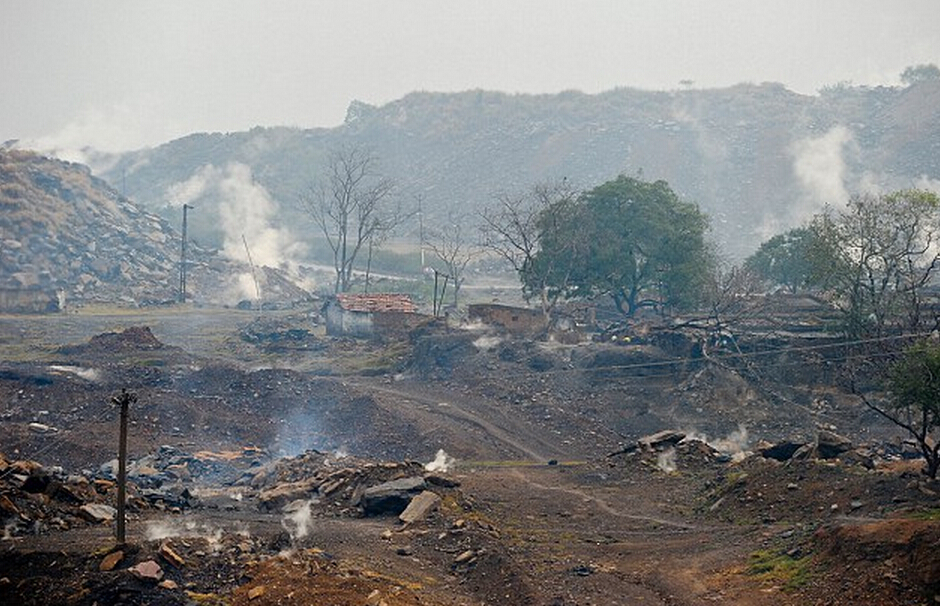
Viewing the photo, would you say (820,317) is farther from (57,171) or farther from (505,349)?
(57,171)

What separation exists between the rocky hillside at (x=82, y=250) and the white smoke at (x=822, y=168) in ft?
191

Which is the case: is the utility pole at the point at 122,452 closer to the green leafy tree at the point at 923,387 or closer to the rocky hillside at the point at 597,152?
the green leafy tree at the point at 923,387

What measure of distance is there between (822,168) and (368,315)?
7525 centimetres

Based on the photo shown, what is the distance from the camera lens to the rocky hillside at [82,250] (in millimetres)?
66688

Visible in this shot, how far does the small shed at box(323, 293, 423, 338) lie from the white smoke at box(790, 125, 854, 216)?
200ft

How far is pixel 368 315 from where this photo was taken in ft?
181

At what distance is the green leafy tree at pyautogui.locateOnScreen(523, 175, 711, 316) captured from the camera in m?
50.9

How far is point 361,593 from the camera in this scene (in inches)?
640

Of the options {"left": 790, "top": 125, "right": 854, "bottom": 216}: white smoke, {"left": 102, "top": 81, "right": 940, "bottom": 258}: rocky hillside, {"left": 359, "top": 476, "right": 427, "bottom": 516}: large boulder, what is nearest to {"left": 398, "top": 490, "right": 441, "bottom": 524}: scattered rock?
{"left": 359, "top": 476, "right": 427, "bottom": 516}: large boulder

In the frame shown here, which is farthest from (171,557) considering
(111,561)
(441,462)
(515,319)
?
(515,319)

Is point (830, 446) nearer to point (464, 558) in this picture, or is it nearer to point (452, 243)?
point (464, 558)

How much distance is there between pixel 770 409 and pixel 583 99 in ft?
368

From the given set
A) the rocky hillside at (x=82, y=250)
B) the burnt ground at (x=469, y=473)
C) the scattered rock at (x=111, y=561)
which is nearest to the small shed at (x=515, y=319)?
the burnt ground at (x=469, y=473)

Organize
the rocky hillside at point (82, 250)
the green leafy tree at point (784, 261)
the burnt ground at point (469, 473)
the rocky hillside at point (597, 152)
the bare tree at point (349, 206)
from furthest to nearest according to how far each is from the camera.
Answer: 1. the rocky hillside at point (597, 152)
2. the bare tree at point (349, 206)
3. the rocky hillside at point (82, 250)
4. the green leafy tree at point (784, 261)
5. the burnt ground at point (469, 473)
